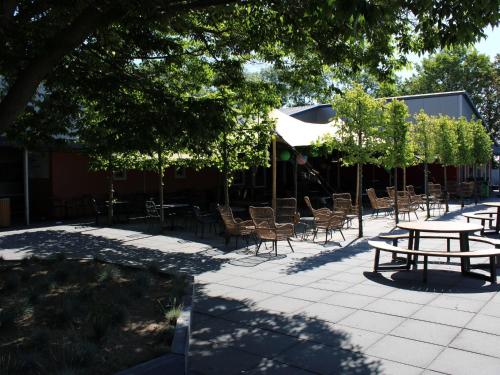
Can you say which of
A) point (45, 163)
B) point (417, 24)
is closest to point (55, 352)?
point (417, 24)

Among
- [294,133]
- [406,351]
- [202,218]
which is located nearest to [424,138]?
[294,133]

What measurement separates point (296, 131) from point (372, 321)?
10665mm

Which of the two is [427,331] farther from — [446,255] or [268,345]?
[446,255]

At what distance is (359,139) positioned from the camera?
12.1m

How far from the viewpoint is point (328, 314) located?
5512 mm

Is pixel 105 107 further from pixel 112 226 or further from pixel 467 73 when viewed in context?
pixel 467 73

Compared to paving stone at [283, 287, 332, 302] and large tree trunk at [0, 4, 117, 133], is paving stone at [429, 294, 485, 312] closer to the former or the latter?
paving stone at [283, 287, 332, 302]

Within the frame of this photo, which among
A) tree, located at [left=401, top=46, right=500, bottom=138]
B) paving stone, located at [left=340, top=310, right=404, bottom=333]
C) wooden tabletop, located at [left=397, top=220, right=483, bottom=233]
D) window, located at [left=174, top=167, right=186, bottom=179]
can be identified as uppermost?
tree, located at [left=401, top=46, right=500, bottom=138]

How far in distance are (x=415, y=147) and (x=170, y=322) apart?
1301 centimetres

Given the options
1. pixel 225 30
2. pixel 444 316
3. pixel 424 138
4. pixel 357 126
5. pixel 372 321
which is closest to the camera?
pixel 372 321

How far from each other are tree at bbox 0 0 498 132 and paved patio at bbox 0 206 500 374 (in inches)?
113

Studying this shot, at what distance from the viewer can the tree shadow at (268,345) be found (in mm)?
4062

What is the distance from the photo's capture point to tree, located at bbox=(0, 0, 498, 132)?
190 inches

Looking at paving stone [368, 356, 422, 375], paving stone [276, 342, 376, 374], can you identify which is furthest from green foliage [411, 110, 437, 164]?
paving stone [368, 356, 422, 375]
